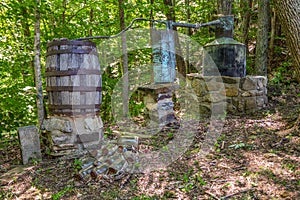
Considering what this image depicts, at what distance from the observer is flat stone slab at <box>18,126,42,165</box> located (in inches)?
113

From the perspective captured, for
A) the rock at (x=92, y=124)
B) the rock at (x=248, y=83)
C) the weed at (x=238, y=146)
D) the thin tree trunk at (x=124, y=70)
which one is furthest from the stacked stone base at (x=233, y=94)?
the rock at (x=92, y=124)

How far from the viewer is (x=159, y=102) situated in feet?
12.4

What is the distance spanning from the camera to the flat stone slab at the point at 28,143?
9.39 feet

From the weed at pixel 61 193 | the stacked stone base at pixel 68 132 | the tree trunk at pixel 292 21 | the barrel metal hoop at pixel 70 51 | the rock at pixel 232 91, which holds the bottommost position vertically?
the weed at pixel 61 193

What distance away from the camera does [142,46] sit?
6.55 m

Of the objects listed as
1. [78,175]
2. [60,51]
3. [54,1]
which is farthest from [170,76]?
[54,1]

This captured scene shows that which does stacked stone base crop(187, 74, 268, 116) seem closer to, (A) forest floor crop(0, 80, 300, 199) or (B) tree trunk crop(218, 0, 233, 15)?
(A) forest floor crop(0, 80, 300, 199)

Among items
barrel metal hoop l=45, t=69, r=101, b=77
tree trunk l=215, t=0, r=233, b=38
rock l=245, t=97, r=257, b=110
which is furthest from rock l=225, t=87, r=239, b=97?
barrel metal hoop l=45, t=69, r=101, b=77

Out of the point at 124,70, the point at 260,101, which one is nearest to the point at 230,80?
the point at 260,101

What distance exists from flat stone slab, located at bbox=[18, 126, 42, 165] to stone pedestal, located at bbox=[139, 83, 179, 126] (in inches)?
67.2

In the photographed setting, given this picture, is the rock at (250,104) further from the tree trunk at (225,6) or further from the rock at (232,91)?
the tree trunk at (225,6)

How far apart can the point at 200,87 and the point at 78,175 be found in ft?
9.38

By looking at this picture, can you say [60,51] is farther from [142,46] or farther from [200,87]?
[142,46]

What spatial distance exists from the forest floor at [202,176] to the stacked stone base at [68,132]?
0.57 feet
